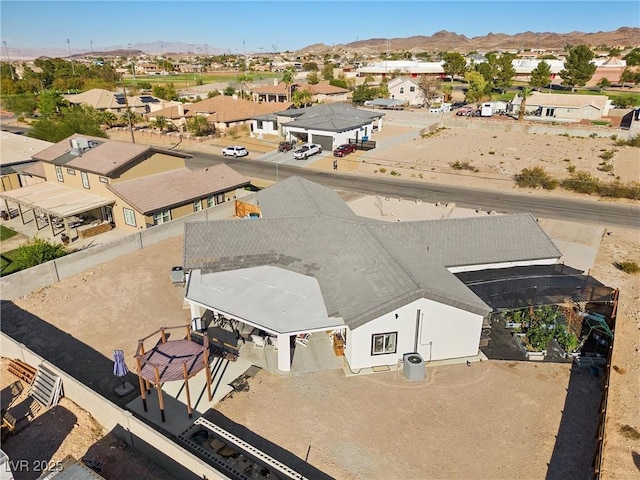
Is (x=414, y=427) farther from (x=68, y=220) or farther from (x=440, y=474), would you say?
(x=68, y=220)

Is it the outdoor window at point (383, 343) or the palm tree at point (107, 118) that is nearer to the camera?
the outdoor window at point (383, 343)

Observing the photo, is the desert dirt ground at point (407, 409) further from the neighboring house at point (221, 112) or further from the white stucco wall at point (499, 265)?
the neighboring house at point (221, 112)

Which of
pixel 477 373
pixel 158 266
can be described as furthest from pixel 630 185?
pixel 158 266

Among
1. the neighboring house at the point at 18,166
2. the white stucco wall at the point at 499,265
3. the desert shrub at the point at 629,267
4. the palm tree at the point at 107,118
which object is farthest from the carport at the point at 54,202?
the palm tree at the point at 107,118

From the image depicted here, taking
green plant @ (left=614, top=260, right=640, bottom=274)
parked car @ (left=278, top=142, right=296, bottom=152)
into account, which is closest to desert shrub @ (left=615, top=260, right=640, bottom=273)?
green plant @ (left=614, top=260, right=640, bottom=274)

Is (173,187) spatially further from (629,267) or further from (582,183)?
(582,183)

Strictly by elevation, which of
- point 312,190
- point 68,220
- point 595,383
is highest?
point 312,190

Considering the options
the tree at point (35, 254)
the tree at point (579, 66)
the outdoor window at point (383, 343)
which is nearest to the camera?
the outdoor window at point (383, 343)
